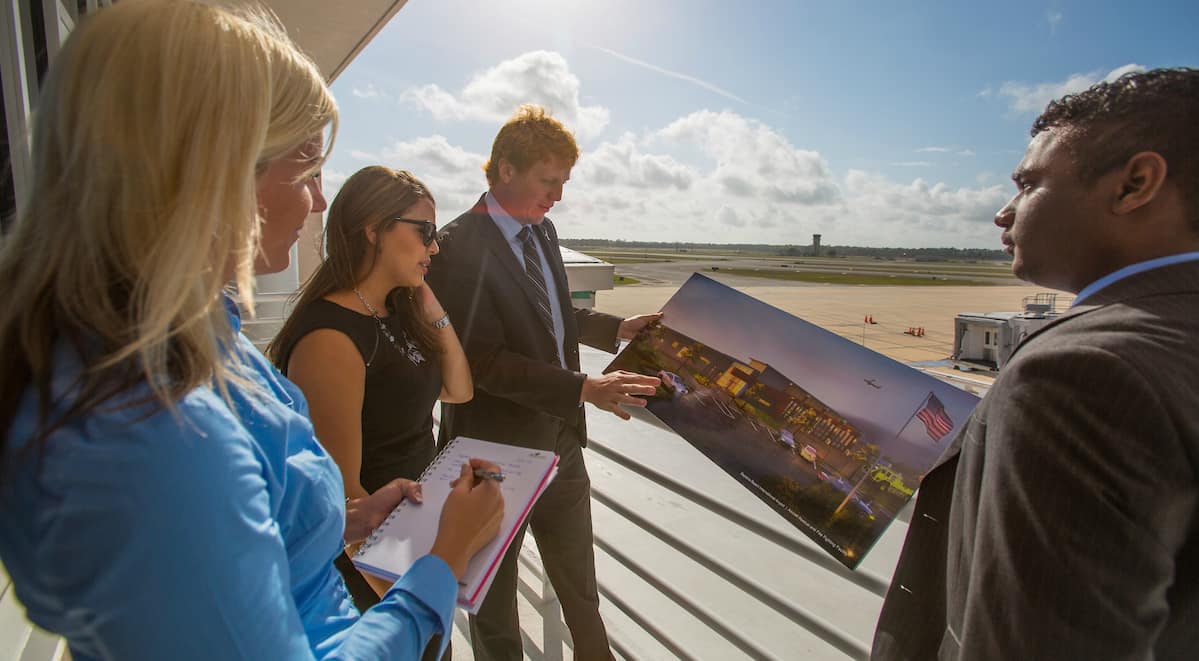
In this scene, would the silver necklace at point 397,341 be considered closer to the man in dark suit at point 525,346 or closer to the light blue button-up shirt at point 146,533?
the man in dark suit at point 525,346

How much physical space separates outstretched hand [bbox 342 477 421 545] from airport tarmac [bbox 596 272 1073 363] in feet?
50.7

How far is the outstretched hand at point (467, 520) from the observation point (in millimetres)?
975

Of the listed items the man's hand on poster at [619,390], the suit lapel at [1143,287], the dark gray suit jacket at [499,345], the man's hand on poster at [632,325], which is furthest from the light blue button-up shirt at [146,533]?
the man's hand on poster at [632,325]

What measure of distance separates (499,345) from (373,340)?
523mm

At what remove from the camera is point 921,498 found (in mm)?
1010

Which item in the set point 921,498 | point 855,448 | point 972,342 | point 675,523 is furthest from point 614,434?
point 972,342

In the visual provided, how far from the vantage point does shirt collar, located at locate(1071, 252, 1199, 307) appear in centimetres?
82

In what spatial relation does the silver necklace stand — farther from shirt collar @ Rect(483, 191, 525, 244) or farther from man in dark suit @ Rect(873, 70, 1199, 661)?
man in dark suit @ Rect(873, 70, 1199, 661)

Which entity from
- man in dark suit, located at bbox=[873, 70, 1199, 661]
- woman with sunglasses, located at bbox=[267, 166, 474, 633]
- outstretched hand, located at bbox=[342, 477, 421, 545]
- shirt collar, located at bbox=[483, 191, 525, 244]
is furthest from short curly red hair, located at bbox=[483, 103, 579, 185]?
man in dark suit, located at bbox=[873, 70, 1199, 661]

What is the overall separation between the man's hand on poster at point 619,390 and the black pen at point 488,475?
2.12ft

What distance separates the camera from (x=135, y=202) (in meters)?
0.62

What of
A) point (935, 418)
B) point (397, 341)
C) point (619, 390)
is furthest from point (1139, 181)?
point (397, 341)

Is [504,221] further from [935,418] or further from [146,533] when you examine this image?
[146,533]

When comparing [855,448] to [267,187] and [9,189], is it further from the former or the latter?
[9,189]
